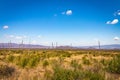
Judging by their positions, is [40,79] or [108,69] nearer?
[40,79]

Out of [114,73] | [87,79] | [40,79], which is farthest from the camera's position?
[114,73]

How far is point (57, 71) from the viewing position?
7832mm

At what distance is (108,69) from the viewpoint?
38.4 feet

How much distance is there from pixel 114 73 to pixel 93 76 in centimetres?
429

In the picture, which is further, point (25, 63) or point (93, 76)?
point (25, 63)

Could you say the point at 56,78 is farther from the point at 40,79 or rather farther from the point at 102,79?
the point at 102,79

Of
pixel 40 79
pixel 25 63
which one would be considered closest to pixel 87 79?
pixel 40 79

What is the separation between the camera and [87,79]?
7.04m

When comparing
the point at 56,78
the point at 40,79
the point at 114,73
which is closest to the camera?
the point at 56,78

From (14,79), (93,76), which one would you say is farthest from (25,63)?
(93,76)

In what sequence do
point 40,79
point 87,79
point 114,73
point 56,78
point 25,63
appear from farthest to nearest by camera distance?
point 25,63 < point 114,73 < point 40,79 < point 56,78 < point 87,79

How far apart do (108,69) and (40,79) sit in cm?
537

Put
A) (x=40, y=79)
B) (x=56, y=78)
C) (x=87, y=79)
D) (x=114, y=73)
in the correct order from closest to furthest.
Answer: (x=87, y=79) < (x=56, y=78) < (x=40, y=79) < (x=114, y=73)

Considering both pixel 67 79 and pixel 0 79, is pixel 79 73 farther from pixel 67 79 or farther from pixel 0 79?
pixel 0 79
